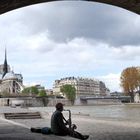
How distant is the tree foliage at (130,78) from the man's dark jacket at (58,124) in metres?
96.6

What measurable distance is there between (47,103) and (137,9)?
15338 centimetres

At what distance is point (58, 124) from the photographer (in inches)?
494

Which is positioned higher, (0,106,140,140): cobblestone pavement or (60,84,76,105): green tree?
(60,84,76,105): green tree

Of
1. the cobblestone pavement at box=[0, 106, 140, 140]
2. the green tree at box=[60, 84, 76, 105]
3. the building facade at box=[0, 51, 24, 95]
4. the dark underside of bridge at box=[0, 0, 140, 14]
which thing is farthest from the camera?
the building facade at box=[0, 51, 24, 95]

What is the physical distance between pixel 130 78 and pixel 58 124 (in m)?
97.6

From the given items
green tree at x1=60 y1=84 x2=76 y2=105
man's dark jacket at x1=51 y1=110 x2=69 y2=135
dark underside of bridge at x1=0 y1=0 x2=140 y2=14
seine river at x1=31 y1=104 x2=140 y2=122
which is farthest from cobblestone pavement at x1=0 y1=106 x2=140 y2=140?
green tree at x1=60 y1=84 x2=76 y2=105

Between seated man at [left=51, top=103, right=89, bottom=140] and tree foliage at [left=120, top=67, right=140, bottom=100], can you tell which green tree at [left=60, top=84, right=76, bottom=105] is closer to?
tree foliage at [left=120, top=67, right=140, bottom=100]

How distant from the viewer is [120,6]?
14.7m

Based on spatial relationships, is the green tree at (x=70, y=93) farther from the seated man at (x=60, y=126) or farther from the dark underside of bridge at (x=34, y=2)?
the seated man at (x=60, y=126)

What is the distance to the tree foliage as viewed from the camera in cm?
10888

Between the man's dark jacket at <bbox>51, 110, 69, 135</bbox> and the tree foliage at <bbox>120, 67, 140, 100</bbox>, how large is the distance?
96632mm

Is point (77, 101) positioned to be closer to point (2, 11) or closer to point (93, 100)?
point (93, 100)

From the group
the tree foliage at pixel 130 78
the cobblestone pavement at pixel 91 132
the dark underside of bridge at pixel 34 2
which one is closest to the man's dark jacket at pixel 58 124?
the cobblestone pavement at pixel 91 132

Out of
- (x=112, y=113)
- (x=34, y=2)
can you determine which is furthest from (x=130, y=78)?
(x=34, y=2)
